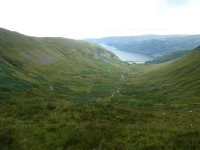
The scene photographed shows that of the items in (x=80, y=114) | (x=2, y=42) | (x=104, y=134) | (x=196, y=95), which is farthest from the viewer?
(x=2, y=42)

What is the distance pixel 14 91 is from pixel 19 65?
63583 mm

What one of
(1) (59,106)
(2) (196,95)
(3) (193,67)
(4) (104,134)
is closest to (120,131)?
(4) (104,134)

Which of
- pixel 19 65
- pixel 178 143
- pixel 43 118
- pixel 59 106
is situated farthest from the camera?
pixel 19 65

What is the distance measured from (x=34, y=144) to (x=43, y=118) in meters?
7.37

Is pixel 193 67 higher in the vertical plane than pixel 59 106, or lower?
lower

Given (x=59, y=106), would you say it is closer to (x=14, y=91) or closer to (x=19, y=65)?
(x=14, y=91)

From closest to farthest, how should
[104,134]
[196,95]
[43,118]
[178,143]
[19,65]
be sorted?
[178,143] → [104,134] → [43,118] → [196,95] → [19,65]

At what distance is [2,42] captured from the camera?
180 m

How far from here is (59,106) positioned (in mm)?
29141

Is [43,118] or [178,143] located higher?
[178,143]

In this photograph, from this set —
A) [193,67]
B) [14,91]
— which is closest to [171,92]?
[193,67]

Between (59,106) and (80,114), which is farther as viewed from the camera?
(59,106)

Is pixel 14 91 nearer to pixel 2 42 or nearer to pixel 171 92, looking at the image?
pixel 171 92

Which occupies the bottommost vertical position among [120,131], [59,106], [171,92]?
[171,92]
